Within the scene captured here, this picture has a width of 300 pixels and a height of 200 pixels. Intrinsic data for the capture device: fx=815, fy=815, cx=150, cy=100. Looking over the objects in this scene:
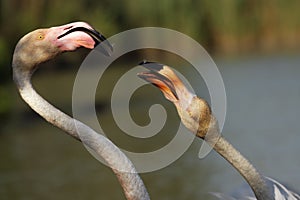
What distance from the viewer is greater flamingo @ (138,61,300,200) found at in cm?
418

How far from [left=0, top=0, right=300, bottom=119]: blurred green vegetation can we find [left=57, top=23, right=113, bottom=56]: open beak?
23.0 meters

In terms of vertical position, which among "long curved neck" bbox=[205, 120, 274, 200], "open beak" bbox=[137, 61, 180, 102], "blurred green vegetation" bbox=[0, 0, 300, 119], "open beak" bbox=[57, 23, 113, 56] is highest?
"open beak" bbox=[57, 23, 113, 56]

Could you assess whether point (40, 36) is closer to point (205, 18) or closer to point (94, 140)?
point (94, 140)

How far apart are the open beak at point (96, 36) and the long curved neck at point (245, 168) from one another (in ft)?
2.54

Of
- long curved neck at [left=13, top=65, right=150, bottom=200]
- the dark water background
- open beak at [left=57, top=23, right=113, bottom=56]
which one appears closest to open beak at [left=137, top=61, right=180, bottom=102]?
open beak at [left=57, top=23, right=113, bottom=56]

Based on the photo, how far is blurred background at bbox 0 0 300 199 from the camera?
10070 mm

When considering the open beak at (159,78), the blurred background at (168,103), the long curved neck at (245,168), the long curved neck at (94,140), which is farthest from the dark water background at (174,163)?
the open beak at (159,78)

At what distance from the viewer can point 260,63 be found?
966 inches

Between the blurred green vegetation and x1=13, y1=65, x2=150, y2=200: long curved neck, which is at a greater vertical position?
x1=13, y1=65, x2=150, y2=200: long curved neck

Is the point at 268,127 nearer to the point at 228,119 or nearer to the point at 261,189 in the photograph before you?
the point at 228,119

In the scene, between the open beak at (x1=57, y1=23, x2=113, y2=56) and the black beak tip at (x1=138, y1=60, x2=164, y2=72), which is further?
the black beak tip at (x1=138, y1=60, x2=164, y2=72)

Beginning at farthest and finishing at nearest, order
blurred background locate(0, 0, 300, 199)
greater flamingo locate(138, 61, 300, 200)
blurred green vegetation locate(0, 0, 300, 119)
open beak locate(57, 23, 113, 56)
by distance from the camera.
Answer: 1. blurred green vegetation locate(0, 0, 300, 119)
2. blurred background locate(0, 0, 300, 199)
3. greater flamingo locate(138, 61, 300, 200)
4. open beak locate(57, 23, 113, 56)

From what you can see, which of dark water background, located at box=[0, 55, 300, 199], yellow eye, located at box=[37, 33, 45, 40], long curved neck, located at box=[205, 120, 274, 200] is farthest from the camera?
dark water background, located at box=[0, 55, 300, 199]

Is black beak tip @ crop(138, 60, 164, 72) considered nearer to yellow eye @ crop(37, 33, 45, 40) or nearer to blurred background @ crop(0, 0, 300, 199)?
yellow eye @ crop(37, 33, 45, 40)
